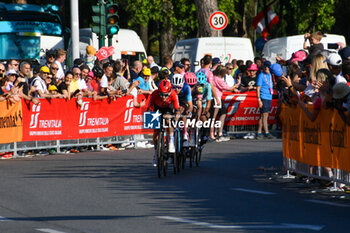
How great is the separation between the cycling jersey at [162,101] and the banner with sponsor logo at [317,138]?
182 cm

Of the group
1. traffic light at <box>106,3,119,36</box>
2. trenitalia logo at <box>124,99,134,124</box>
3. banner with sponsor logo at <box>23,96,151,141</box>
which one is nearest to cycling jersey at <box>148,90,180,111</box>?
banner with sponsor logo at <box>23,96,151,141</box>

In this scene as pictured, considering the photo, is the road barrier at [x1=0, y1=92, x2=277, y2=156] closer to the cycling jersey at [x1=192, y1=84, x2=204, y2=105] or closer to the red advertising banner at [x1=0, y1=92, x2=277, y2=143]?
the red advertising banner at [x1=0, y1=92, x2=277, y2=143]

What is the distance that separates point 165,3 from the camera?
159 feet

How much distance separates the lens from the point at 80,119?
2064cm

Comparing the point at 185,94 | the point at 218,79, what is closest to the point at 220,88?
the point at 218,79

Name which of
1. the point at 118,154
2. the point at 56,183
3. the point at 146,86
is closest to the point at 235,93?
the point at 146,86

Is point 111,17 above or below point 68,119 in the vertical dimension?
above

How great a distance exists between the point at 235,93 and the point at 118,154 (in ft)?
17.9

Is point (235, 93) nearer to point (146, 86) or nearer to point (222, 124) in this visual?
point (222, 124)

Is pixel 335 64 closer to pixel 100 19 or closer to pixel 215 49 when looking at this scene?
pixel 100 19

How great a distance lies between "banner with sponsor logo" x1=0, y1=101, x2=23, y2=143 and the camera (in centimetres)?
1850

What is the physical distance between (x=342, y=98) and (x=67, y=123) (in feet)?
32.7

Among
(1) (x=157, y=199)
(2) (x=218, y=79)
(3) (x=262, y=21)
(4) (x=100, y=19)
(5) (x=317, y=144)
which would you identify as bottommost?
(1) (x=157, y=199)

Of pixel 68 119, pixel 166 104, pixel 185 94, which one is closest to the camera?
pixel 166 104
